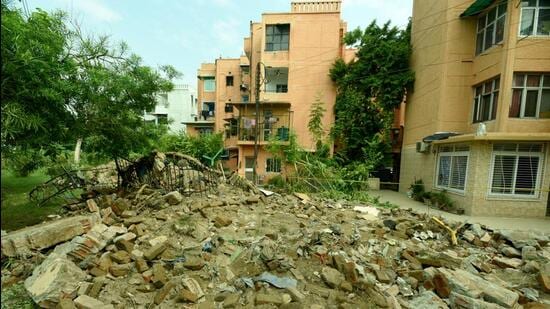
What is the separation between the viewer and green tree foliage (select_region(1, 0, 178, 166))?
3.60 meters

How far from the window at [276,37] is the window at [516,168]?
→ 1196cm

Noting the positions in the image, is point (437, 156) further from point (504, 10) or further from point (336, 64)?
point (336, 64)

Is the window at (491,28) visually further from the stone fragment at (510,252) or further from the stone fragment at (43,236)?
the stone fragment at (43,236)

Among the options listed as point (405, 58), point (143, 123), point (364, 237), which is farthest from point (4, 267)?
point (405, 58)

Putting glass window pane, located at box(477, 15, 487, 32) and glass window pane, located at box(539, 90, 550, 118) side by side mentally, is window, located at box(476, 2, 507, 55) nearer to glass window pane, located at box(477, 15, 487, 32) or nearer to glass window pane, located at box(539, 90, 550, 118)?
glass window pane, located at box(477, 15, 487, 32)

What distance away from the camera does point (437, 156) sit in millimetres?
11211

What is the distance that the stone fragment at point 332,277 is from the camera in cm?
352

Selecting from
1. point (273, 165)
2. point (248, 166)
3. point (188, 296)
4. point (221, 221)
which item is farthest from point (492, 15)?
point (188, 296)

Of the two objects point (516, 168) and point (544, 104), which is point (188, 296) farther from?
point (544, 104)

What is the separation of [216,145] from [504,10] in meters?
15.5

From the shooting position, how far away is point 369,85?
14.3 meters

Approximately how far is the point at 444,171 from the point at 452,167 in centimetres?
60

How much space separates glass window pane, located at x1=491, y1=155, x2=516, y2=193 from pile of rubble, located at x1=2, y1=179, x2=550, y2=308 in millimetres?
4072

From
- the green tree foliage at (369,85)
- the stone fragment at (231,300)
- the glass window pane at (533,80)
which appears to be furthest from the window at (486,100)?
the stone fragment at (231,300)
